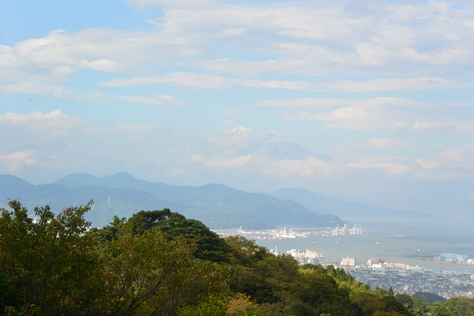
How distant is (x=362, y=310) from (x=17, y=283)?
20.4 m

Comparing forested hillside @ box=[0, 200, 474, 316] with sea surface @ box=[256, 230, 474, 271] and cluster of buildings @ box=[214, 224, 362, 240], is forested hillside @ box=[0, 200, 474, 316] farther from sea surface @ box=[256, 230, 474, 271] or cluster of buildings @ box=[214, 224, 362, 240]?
cluster of buildings @ box=[214, 224, 362, 240]

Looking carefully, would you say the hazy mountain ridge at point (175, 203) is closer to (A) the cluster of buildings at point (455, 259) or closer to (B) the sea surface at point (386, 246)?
(B) the sea surface at point (386, 246)

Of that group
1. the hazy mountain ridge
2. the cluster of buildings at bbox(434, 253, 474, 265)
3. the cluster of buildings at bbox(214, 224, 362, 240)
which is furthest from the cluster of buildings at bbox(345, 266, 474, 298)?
the hazy mountain ridge

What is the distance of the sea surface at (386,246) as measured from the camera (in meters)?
96.9

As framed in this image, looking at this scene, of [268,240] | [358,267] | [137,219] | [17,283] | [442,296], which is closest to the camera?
[17,283]

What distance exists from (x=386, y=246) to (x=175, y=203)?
6380 centimetres

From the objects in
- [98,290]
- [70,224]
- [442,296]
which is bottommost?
[442,296]

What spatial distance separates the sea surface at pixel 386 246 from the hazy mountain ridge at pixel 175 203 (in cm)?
2306

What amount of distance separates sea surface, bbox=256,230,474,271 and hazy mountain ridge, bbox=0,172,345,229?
23055 millimetres

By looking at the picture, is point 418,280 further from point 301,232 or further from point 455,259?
point 301,232

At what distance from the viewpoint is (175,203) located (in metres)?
148

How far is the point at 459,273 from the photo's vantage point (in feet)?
271

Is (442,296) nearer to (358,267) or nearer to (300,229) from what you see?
(358,267)

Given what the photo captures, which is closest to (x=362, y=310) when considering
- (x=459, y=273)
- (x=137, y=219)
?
(x=137, y=219)
